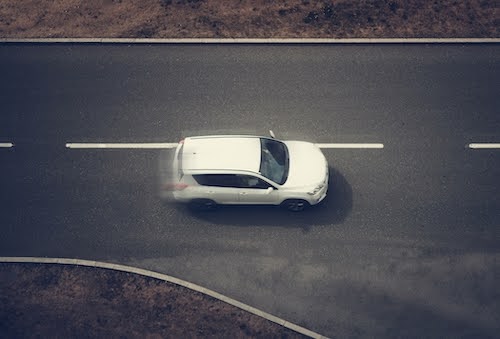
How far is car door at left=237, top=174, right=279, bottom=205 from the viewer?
1345 centimetres

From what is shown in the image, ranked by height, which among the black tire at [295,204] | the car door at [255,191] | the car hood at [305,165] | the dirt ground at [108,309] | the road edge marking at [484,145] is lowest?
the dirt ground at [108,309]

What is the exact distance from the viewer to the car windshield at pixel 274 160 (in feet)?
44.7

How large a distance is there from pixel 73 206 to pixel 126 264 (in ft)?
8.36

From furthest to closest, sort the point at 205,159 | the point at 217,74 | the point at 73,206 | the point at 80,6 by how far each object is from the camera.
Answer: the point at 80,6, the point at 217,74, the point at 73,206, the point at 205,159

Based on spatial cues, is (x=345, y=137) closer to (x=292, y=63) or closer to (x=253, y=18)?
(x=292, y=63)

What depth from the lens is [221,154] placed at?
13555mm

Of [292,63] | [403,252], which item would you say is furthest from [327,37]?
[403,252]

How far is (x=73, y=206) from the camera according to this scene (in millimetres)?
14539

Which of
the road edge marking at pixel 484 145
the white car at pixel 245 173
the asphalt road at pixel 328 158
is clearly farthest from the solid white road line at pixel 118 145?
the road edge marking at pixel 484 145

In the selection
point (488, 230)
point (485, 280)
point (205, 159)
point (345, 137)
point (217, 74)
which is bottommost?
point (485, 280)

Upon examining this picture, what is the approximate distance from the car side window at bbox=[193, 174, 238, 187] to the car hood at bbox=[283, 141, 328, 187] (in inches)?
59.3

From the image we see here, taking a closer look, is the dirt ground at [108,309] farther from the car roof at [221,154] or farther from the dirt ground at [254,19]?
the dirt ground at [254,19]

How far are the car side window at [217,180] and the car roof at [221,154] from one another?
0.17m

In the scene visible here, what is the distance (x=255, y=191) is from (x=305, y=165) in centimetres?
169
